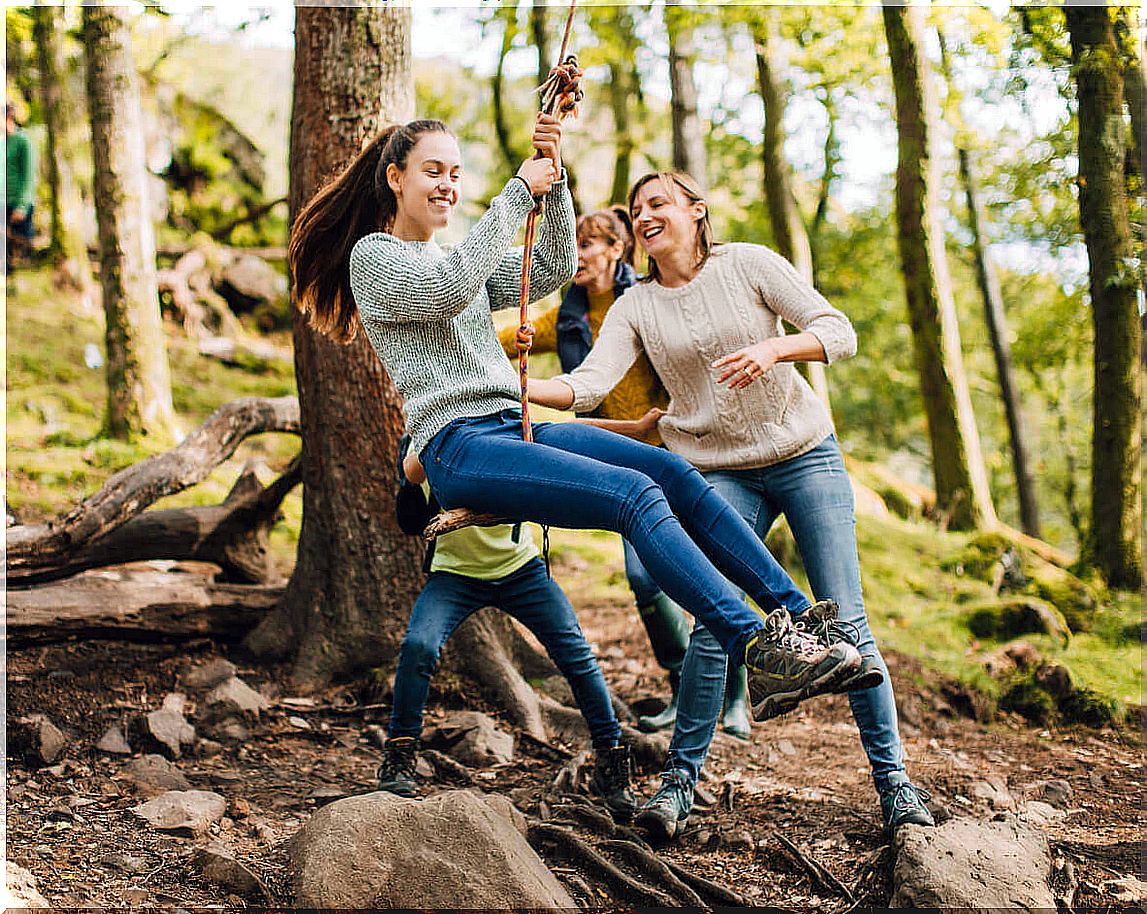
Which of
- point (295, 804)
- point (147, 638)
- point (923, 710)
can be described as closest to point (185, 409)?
point (147, 638)

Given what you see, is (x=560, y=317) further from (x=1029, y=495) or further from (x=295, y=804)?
(x=1029, y=495)

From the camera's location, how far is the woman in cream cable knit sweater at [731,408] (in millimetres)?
3652

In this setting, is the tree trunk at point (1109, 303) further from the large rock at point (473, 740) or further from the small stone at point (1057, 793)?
the large rock at point (473, 740)

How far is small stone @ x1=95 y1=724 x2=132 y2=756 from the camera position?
170 inches

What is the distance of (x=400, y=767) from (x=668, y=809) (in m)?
1.01

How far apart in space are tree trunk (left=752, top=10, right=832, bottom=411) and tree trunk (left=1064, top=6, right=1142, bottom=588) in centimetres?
378

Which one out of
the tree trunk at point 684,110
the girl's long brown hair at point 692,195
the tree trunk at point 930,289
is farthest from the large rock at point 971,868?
the tree trunk at point 684,110

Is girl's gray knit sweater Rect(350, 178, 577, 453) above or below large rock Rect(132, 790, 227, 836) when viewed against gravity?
above

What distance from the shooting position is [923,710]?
569cm

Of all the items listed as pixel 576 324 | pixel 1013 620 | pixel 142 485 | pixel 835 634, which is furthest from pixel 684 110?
pixel 835 634

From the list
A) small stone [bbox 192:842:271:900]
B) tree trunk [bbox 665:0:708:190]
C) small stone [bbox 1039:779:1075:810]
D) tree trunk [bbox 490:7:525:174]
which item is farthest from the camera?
tree trunk [bbox 490:7:525:174]

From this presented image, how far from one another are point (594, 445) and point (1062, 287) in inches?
482

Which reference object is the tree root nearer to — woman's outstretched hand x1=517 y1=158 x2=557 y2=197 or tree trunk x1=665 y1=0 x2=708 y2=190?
woman's outstretched hand x1=517 y1=158 x2=557 y2=197

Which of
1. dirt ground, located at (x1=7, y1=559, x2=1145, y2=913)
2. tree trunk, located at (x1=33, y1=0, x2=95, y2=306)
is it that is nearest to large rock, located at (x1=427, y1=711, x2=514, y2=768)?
dirt ground, located at (x1=7, y1=559, x2=1145, y2=913)
